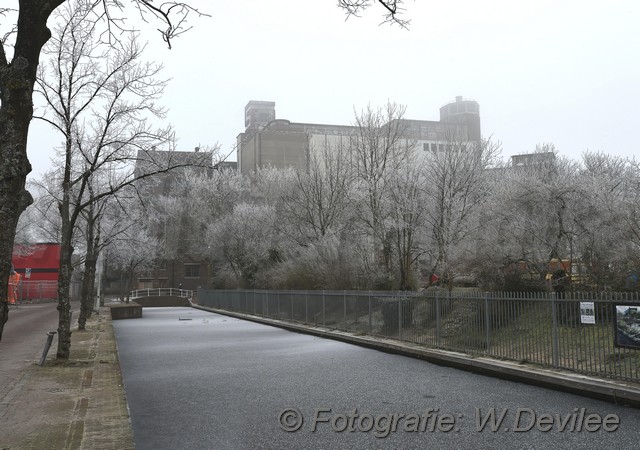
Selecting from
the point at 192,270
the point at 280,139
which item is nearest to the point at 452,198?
the point at 192,270

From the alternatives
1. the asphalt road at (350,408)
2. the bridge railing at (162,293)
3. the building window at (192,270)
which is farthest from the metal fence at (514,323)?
the building window at (192,270)

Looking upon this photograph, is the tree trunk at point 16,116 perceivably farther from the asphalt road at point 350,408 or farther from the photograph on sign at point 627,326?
the photograph on sign at point 627,326

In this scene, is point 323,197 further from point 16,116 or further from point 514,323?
point 16,116

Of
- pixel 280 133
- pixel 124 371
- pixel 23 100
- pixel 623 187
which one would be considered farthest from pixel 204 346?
pixel 280 133

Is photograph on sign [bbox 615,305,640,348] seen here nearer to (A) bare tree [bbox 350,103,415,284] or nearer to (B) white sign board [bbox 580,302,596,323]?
(B) white sign board [bbox 580,302,596,323]

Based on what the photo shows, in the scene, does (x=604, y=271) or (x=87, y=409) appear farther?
(x=604, y=271)

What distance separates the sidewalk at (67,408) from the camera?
22.1 feet

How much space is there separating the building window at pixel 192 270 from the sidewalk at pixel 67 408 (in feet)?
199

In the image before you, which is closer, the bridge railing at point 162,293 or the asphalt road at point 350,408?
the asphalt road at point 350,408

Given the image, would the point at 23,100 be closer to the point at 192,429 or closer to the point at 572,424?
the point at 192,429

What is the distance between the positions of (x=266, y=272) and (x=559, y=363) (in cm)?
2759

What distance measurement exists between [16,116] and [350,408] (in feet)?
20.4

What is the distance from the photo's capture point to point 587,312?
1102cm

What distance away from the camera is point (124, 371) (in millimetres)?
13664
